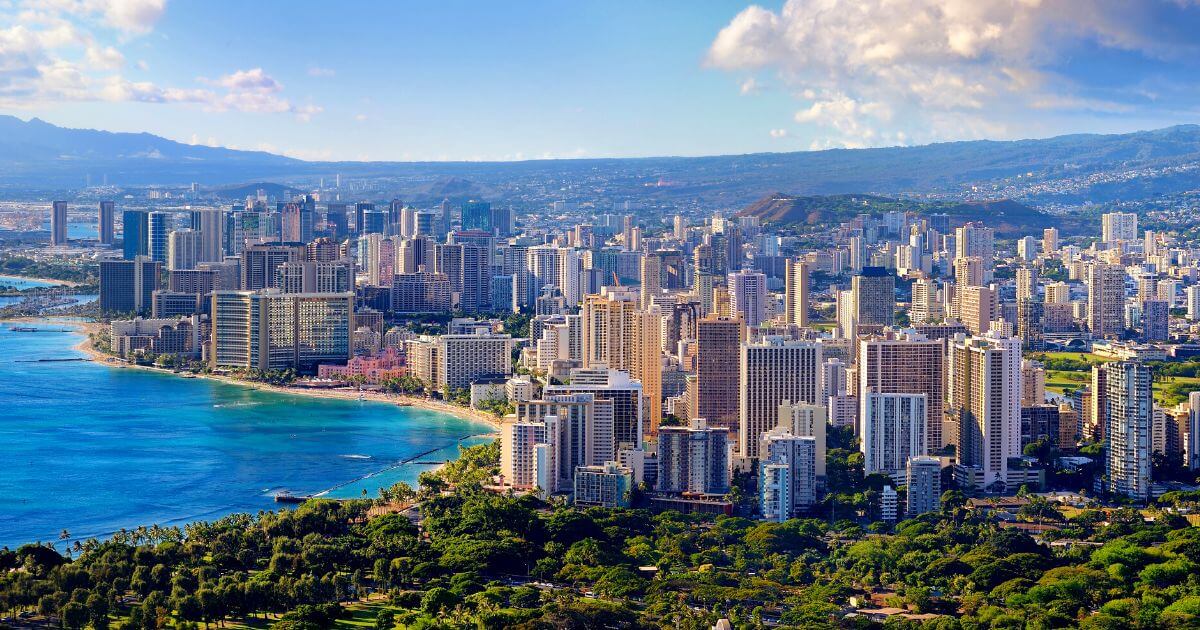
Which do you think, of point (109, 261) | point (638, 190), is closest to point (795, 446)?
point (109, 261)

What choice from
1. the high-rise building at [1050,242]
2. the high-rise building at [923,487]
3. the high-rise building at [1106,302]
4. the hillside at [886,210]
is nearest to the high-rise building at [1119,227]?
the hillside at [886,210]

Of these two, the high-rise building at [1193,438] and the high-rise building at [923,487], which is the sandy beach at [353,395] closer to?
the high-rise building at [923,487]

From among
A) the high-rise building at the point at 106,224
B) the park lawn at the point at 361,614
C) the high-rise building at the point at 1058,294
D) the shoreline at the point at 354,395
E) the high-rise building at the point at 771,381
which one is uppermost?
the high-rise building at the point at 106,224

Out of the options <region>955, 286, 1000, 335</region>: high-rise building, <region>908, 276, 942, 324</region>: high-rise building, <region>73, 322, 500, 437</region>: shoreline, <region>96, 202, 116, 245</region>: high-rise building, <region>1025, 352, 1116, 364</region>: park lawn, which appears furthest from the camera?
<region>96, 202, 116, 245</region>: high-rise building

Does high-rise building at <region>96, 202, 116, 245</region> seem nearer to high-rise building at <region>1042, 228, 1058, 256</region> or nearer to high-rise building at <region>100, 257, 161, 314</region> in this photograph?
high-rise building at <region>100, 257, 161, 314</region>

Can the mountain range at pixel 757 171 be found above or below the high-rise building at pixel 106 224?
above

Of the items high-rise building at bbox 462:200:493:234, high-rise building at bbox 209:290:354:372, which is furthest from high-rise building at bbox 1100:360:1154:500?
high-rise building at bbox 462:200:493:234

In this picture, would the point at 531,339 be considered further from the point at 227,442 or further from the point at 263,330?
the point at 227,442
